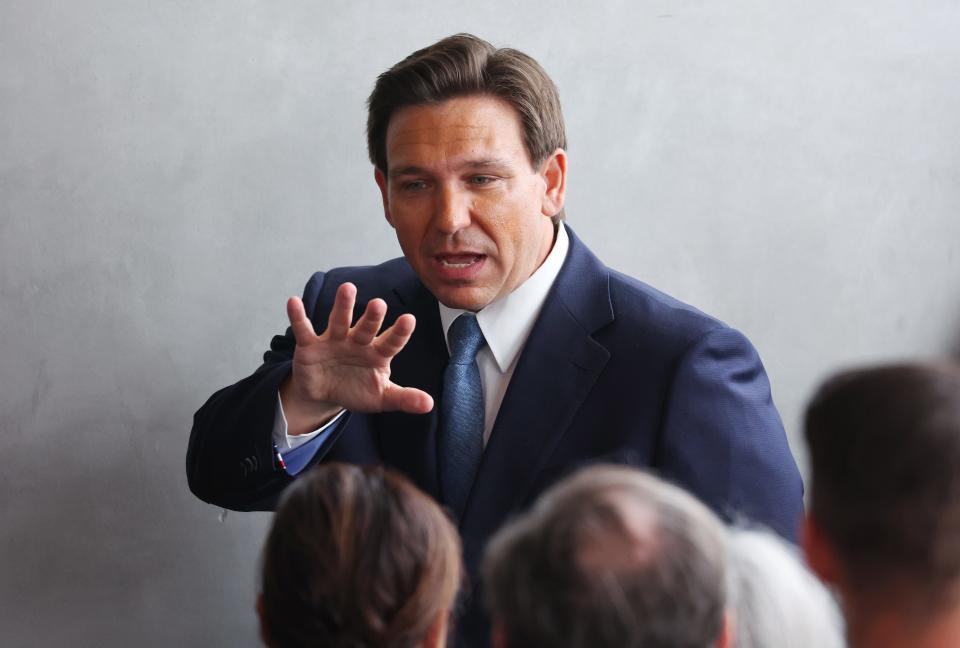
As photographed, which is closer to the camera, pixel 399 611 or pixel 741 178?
pixel 399 611

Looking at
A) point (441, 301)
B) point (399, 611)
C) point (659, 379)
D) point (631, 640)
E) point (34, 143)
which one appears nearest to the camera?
point (631, 640)

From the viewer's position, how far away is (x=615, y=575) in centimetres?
81

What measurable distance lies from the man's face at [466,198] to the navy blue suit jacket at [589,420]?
0.10m

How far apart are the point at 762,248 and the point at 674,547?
1.50 m

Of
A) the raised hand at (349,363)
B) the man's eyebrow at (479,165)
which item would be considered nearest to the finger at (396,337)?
the raised hand at (349,363)

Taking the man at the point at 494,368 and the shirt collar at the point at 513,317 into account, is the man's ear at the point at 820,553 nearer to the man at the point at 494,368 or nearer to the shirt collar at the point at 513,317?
the man at the point at 494,368

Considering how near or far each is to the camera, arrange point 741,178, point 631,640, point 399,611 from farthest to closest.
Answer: point 741,178 < point 399,611 < point 631,640

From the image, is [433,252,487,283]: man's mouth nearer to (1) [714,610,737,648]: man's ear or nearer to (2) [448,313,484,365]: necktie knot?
(2) [448,313,484,365]: necktie knot

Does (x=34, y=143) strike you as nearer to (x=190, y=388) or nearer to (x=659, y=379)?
(x=190, y=388)

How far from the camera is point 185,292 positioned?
2010 millimetres

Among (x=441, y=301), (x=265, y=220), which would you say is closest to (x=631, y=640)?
(x=441, y=301)

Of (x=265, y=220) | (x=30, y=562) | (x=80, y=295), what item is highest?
(x=265, y=220)

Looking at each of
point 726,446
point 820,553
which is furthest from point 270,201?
point 820,553

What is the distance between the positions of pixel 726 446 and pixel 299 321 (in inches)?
22.9
